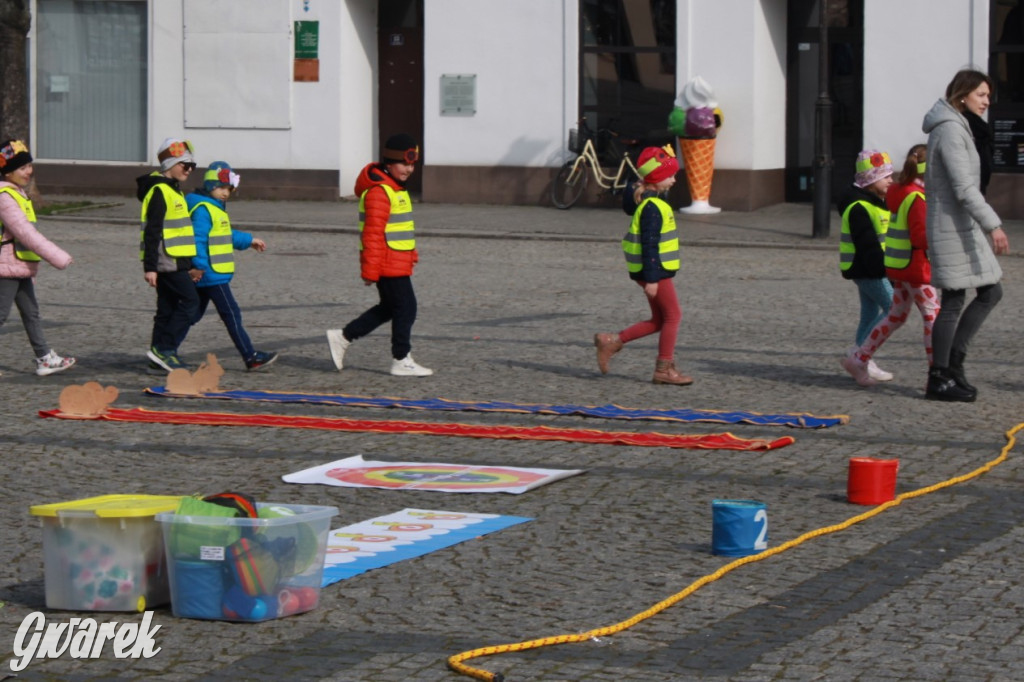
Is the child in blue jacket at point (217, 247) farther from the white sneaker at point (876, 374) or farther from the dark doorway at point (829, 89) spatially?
the dark doorway at point (829, 89)

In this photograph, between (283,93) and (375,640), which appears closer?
(375,640)

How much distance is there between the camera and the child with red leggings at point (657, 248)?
36.4 ft

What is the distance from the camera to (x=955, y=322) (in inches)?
410

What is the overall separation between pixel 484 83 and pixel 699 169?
376cm

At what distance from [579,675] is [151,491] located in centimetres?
328

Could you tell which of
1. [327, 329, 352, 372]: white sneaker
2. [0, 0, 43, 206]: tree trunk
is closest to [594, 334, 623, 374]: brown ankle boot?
[327, 329, 352, 372]: white sneaker

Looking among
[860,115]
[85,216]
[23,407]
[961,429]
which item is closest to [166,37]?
[85,216]

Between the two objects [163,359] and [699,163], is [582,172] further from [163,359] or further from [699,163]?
[163,359]

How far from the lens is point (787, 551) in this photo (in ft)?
22.3

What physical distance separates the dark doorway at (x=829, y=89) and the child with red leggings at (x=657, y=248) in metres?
14.7

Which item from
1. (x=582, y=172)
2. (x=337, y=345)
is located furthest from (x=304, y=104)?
(x=337, y=345)

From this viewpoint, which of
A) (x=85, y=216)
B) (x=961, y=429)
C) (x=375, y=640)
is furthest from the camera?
(x=85, y=216)

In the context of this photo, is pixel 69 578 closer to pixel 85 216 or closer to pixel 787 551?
pixel 787 551

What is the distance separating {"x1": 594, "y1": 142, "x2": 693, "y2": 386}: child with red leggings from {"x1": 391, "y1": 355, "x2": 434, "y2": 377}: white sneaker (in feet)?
4.89
